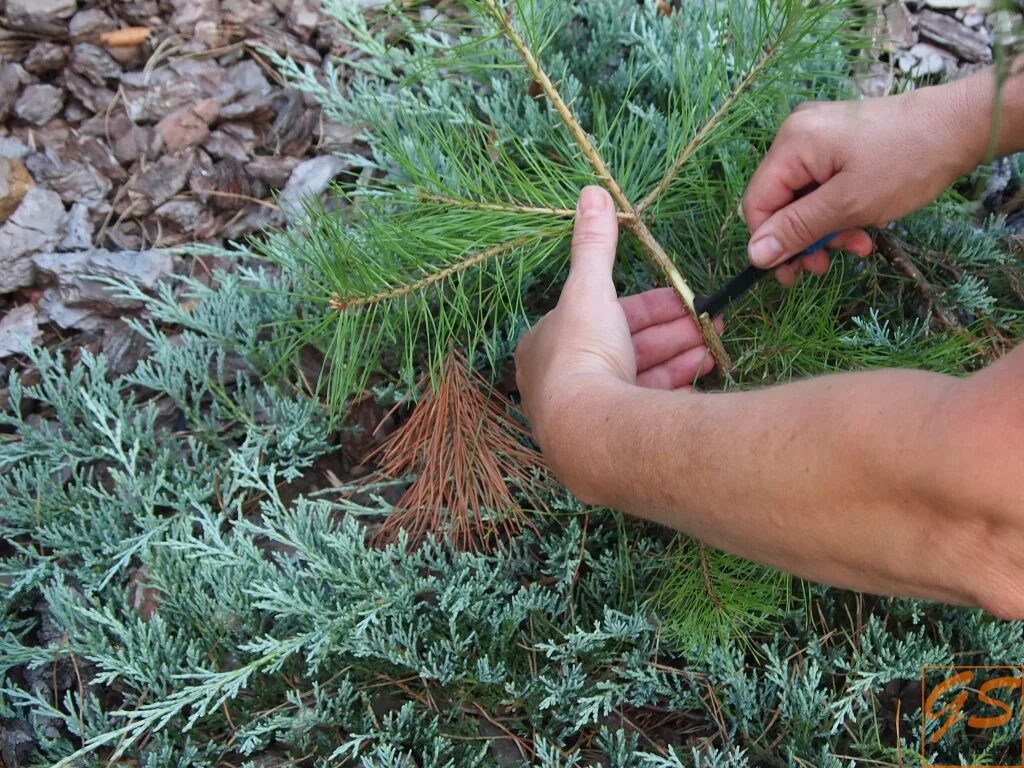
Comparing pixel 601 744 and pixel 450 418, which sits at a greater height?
pixel 450 418

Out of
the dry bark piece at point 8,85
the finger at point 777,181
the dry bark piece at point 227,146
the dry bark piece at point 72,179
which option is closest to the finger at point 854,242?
the finger at point 777,181

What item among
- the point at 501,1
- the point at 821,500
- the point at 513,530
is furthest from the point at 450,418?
the point at 821,500

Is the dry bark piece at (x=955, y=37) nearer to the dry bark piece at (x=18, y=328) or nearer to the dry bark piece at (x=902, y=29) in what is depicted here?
the dry bark piece at (x=902, y=29)

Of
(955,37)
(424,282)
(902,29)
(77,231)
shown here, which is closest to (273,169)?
(77,231)

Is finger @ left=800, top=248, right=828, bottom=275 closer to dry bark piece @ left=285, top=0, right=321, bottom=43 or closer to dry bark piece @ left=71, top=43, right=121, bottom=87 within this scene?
dry bark piece @ left=285, top=0, right=321, bottom=43

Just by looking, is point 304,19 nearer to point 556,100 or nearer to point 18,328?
point 18,328

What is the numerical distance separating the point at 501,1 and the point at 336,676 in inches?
43.4

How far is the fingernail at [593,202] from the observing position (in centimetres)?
120

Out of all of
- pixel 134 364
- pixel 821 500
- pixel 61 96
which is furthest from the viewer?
pixel 61 96

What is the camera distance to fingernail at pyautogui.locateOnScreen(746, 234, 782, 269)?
127 centimetres

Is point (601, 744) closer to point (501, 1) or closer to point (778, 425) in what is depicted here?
point (778, 425)

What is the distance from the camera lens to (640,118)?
168 cm

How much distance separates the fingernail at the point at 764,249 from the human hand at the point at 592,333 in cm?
14

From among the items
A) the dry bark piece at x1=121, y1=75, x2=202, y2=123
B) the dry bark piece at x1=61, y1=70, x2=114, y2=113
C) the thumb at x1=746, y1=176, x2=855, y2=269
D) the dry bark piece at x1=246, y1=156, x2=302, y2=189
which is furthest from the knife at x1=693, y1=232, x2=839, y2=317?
the dry bark piece at x1=61, y1=70, x2=114, y2=113
